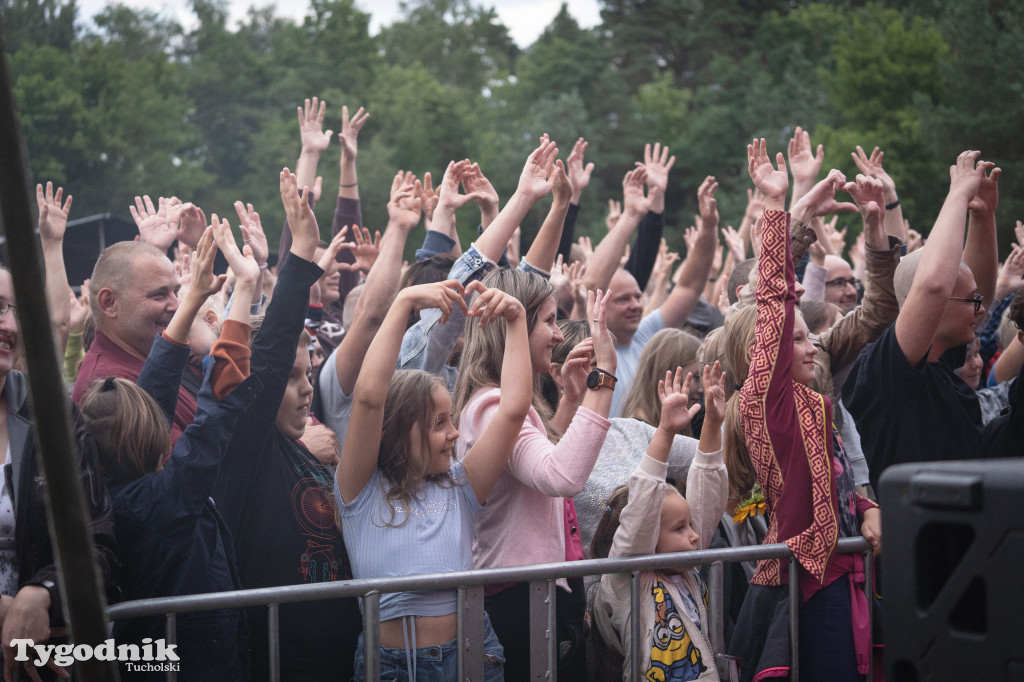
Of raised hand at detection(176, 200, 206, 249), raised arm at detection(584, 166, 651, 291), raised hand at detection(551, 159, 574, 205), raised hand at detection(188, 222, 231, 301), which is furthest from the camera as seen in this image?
raised arm at detection(584, 166, 651, 291)

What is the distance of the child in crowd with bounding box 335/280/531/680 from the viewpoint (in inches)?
114

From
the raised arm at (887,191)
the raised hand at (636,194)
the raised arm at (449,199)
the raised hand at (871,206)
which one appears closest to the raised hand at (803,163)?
the raised arm at (887,191)

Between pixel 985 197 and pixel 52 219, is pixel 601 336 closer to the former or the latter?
pixel 985 197

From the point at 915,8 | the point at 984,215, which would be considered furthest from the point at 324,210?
the point at 984,215

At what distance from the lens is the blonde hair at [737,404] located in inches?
134

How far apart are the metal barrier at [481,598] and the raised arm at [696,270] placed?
7.50 feet

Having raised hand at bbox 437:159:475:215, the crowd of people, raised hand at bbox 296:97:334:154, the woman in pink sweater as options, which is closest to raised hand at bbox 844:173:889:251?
the crowd of people

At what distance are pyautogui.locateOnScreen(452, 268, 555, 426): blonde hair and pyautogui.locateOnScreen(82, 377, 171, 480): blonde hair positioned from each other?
986 millimetres

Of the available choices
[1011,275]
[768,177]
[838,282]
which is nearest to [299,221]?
[768,177]

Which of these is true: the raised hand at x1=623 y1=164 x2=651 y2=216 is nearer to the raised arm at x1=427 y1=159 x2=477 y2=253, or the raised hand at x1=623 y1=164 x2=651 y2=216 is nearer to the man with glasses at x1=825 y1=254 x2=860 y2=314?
the man with glasses at x1=825 y1=254 x2=860 y2=314

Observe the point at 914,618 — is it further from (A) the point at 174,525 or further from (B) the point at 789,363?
(A) the point at 174,525

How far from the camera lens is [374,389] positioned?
288cm

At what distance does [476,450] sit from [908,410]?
1.58m

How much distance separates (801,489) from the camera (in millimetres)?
3154
